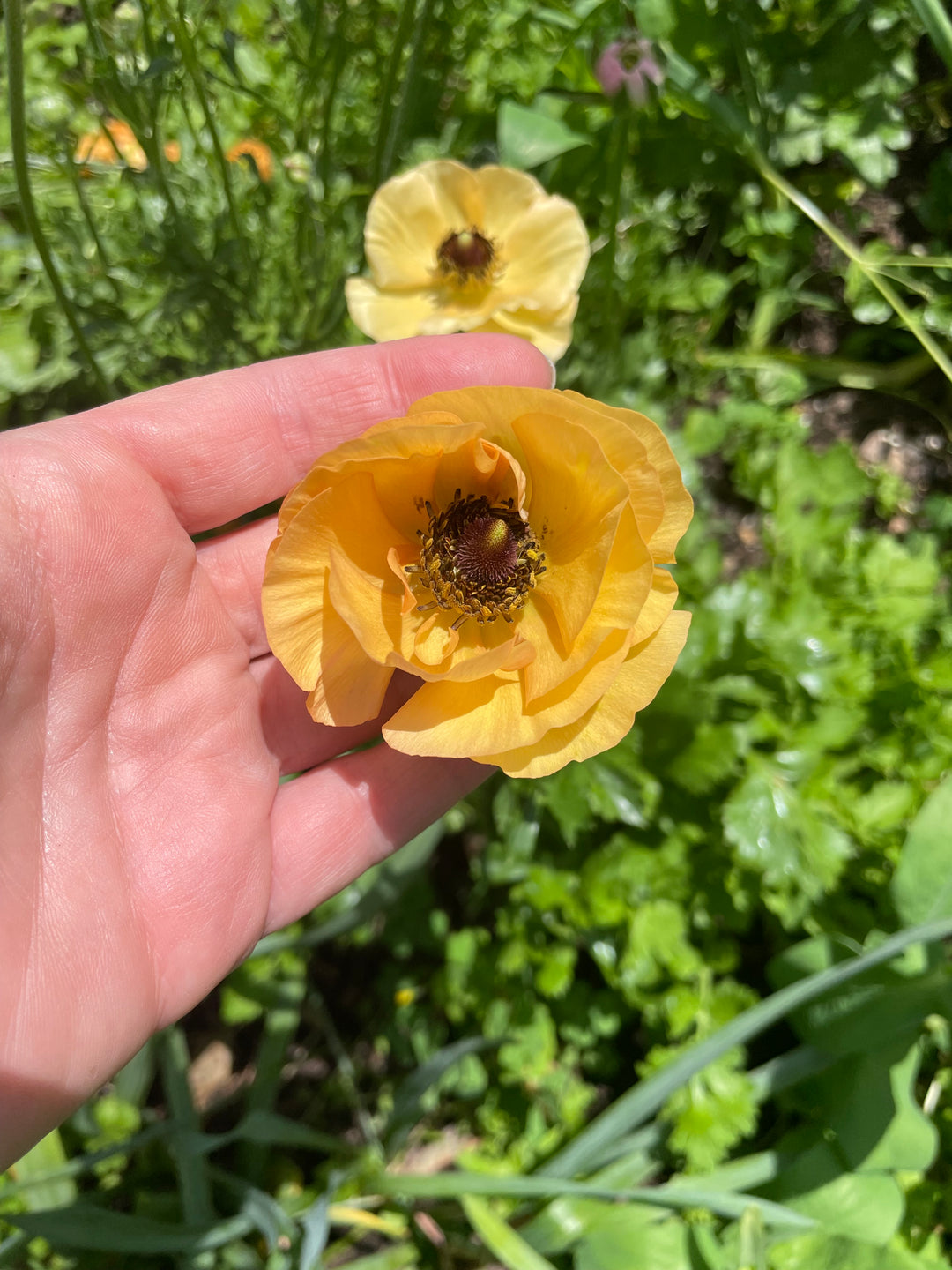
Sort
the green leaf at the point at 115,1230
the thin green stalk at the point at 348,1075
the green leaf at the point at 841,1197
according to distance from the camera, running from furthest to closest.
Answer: the thin green stalk at the point at 348,1075
the green leaf at the point at 841,1197
the green leaf at the point at 115,1230

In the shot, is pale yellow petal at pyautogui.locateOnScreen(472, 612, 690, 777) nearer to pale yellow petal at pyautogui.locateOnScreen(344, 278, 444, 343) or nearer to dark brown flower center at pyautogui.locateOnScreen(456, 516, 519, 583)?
dark brown flower center at pyautogui.locateOnScreen(456, 516, 519, 583)

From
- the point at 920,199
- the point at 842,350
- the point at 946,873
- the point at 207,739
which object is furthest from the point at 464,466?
the point at 920,199

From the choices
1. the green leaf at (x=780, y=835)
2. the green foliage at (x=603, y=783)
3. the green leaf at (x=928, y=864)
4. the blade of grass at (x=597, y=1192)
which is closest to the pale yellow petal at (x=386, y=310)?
the green foliage at (x=603, y=783)

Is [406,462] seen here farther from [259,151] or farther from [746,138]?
[259,151]

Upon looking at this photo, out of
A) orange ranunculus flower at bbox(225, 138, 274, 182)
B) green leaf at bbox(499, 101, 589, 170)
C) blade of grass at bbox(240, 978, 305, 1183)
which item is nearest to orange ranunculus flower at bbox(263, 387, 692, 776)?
blade of grass at bbox(240, 978, 305, 1183)

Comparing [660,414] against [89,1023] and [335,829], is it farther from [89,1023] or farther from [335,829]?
[89,1023]

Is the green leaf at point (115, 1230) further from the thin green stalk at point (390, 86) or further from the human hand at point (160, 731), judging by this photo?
the thin green stalk at point (390, 86)
